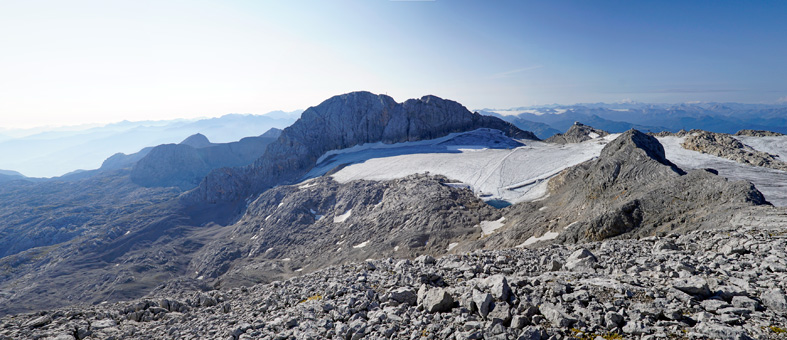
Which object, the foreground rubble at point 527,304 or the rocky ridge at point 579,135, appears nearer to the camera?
the foreground rubble at point 527,304

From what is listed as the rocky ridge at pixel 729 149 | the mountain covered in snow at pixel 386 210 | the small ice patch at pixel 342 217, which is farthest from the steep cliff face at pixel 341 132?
the rocky ridge at pixel 729 149

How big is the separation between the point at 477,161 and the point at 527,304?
2707 inches

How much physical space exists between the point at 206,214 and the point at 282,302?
105m

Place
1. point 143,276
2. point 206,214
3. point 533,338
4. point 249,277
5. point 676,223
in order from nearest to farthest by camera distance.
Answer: point 533,338 → point 676,223 → point 249,277 → point 143,276 → point 206,214

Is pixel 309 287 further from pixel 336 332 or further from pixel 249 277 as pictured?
pixel 249 277

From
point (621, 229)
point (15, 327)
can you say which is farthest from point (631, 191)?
point (15, 327)

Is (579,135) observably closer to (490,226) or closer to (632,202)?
(490,226)

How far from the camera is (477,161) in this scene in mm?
74938

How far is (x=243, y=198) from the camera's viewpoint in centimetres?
10638

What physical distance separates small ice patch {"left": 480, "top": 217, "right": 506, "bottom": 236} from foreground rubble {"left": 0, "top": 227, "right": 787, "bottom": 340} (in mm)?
23062

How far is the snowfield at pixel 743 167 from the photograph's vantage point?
30.5 metres

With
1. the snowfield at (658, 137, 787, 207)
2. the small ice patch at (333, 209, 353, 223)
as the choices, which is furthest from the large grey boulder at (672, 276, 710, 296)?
the small ice patch at (333, 209, 353, 223)

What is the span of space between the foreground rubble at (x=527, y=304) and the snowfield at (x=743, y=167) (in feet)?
89.9

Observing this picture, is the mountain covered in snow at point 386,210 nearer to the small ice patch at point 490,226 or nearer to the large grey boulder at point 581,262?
the large grey boulder at point 581,262
